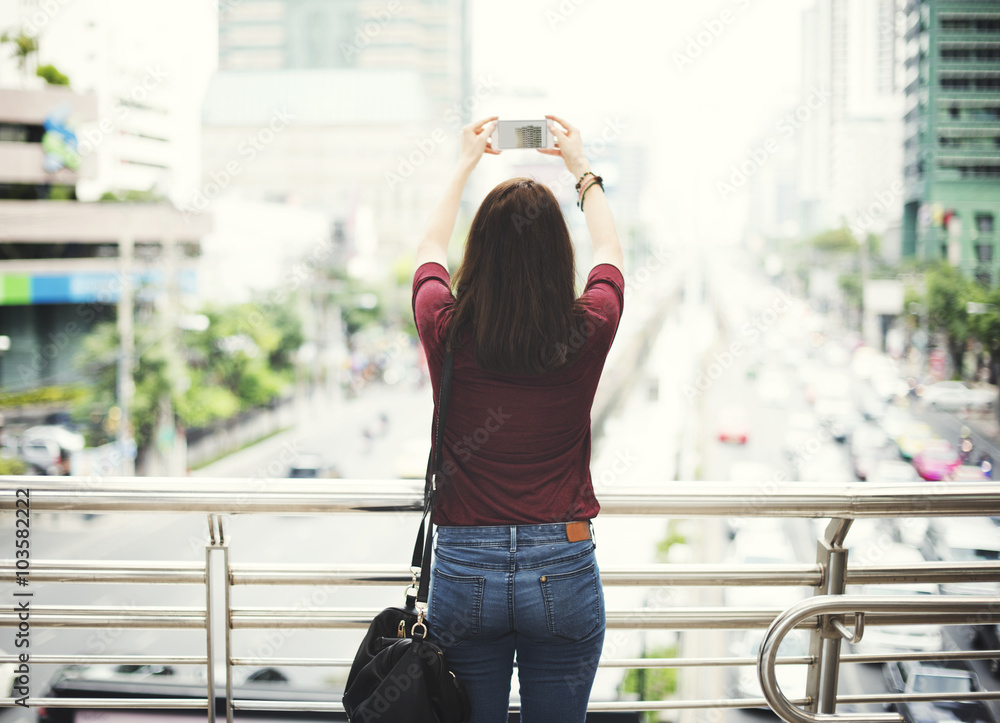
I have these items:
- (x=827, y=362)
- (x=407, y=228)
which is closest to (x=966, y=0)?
(x=827, y=362)

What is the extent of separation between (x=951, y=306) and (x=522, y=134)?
4399 millimetres

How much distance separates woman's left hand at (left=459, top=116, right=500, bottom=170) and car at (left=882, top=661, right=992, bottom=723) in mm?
2268

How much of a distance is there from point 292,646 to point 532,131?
8.16m

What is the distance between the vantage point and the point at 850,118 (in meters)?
5.94

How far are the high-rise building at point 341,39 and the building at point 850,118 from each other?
122 feet

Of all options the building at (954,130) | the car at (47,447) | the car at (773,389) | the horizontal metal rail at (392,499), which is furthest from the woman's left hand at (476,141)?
the car at (773,389)

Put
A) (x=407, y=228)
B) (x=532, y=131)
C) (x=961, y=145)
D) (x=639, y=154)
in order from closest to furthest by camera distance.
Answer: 1. (x=532, y=131)
2. (x=961, y=145)
3. (x=407, y=228)
4. (x=639, y=154)

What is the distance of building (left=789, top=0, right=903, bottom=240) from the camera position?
4.98 m

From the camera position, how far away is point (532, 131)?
98cm

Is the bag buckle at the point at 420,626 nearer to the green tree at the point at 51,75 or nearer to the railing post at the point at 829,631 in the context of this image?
the railing post at the point at 829,631

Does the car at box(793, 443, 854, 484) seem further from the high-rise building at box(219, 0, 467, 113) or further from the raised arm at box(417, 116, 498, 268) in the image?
the high-rise building at box(219, 0, 467, 113)

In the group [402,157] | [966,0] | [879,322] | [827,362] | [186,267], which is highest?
[402,157]

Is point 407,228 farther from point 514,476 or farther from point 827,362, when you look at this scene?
point 514,476

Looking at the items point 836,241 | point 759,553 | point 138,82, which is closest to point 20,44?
point 138,82
